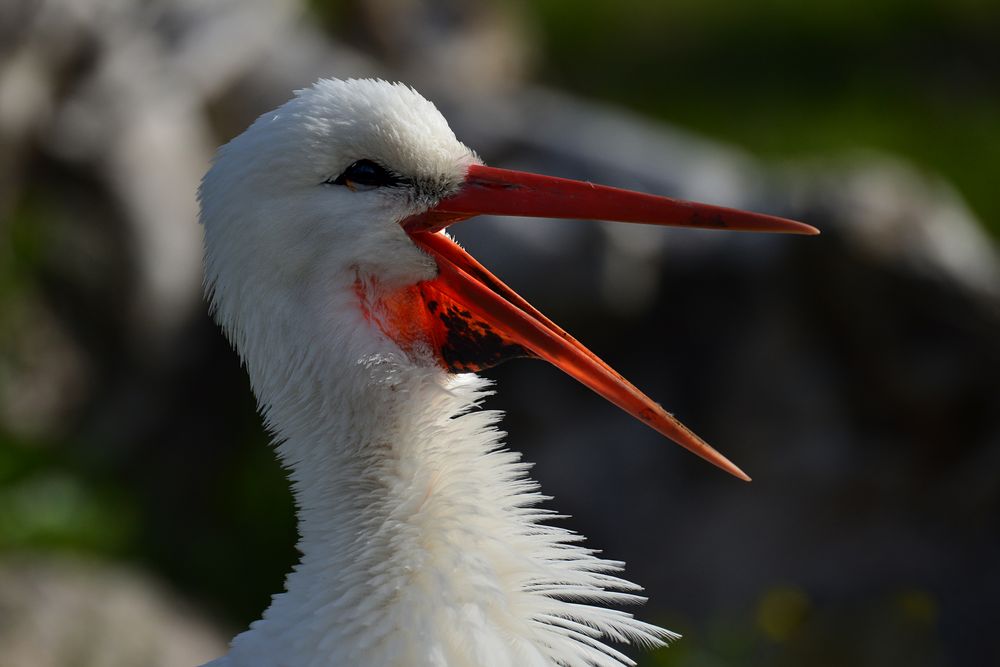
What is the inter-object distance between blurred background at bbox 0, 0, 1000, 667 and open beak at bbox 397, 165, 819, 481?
2215 mm

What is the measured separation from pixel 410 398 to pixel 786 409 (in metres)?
3.66

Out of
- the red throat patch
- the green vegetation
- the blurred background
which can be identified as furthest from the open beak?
the green vegetation

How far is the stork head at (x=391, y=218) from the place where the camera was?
8.08ft

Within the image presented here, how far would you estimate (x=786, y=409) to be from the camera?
5.86 m

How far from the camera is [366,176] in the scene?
8.24 ft

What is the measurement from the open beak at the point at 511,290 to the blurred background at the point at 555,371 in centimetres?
221

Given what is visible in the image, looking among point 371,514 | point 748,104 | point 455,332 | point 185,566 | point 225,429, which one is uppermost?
point 748,104

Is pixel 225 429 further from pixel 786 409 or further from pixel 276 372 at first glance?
pixel 276 372

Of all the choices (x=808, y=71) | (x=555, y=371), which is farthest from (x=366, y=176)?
(x=808, y=71)

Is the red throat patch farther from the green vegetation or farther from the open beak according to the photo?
the green vegetation

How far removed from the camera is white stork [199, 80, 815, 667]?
96.9 inches

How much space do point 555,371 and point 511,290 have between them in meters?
3.61

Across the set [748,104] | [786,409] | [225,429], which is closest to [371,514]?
[786,409]

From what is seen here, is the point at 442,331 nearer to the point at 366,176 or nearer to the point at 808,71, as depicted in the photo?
the point at 366,176
